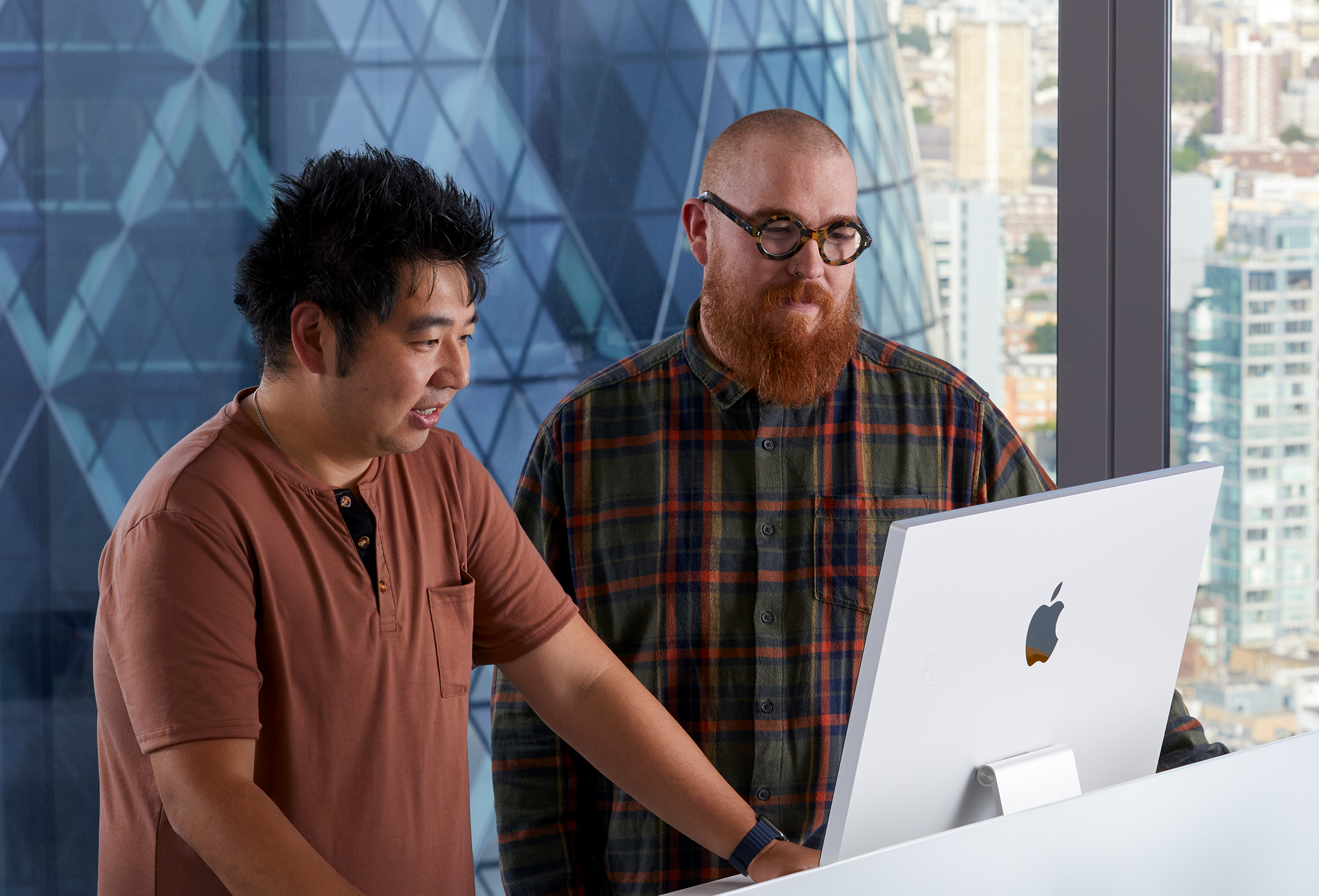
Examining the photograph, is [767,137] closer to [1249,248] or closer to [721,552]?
[721,552]

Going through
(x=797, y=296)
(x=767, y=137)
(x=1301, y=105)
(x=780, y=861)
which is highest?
(x=1301, y=105)

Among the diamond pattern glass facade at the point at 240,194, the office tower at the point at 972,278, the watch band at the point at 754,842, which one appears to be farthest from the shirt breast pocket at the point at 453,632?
the office tower at the point at 972,278

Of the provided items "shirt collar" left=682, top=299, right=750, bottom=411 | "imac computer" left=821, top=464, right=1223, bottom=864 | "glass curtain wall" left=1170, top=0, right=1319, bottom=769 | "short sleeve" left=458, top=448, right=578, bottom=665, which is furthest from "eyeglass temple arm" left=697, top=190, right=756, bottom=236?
"glass curtain wall" left=1170, top=0, right=1319, bottom=769

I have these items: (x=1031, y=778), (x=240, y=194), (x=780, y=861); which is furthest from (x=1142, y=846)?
(x=240, y=194)

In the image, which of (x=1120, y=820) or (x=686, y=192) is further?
(x=686, y=192)

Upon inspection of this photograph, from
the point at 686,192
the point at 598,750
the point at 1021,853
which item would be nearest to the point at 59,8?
the point at 686,192

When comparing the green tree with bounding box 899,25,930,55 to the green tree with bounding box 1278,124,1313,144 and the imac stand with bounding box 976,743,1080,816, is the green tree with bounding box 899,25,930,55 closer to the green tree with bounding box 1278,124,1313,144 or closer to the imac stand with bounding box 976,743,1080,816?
the green tree with bounding box 1278,124,1313,144

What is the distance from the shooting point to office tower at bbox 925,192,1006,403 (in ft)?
7.78

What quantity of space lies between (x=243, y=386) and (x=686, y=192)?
0.92 metres

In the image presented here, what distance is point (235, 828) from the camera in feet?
3.40

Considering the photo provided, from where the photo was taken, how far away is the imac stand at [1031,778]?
993 mm

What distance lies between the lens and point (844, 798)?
91 centimetres

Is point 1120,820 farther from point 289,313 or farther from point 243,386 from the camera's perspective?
point 243,386

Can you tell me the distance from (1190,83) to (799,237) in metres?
1.10
